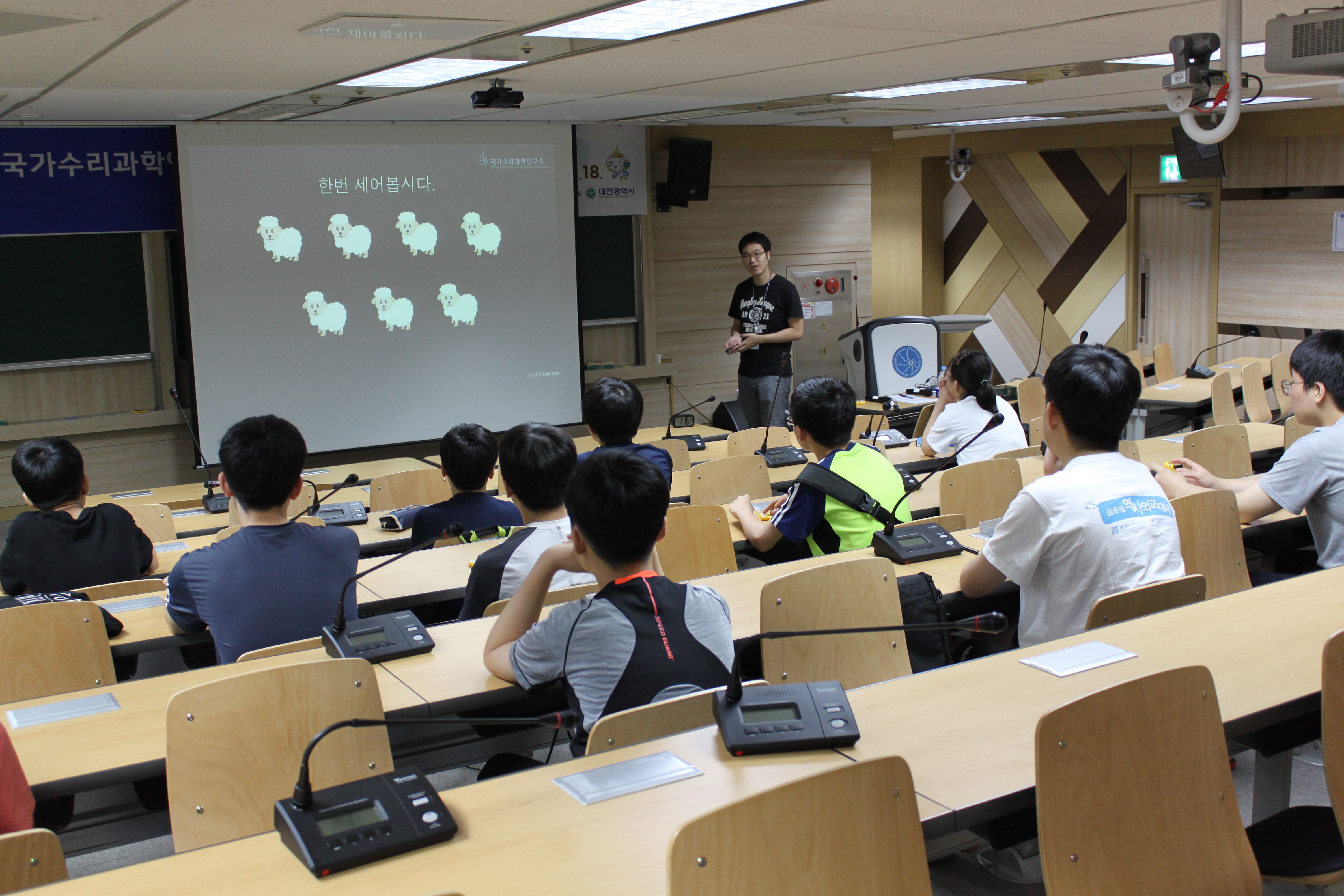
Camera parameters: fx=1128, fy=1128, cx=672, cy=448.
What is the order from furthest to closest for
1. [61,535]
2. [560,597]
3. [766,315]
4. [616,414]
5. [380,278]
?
[380,278]
[766,315]
[616,414]
[61,535]
[560,597]

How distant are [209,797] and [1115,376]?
215cm

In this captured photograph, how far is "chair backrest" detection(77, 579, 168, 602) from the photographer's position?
11.2ft

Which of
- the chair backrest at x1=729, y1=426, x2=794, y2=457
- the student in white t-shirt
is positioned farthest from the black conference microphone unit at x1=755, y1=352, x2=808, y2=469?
the student in white t-shirt

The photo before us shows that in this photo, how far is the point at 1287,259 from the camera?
9.08m

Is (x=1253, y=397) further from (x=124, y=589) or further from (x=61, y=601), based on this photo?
(x=61, y=601)

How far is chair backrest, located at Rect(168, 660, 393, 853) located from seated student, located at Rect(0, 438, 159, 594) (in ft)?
5.71

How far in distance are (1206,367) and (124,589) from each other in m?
8.48

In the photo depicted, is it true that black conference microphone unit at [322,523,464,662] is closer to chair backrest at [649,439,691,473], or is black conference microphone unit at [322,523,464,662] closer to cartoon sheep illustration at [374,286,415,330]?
chair backrest at [649,439,691,473]

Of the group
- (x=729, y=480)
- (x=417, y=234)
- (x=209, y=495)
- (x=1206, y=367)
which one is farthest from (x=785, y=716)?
(x=1206, y=367)

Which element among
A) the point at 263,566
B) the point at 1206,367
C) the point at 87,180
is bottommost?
the point at 263,566

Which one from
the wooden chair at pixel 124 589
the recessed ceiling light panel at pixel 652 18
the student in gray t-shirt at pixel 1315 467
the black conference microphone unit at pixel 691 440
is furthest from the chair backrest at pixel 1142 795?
the black conference microphone unit at pixel 691 440

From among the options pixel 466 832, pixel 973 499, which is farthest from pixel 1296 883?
pixel 973 499

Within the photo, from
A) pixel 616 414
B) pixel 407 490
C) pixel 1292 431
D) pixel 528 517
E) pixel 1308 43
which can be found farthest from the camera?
pixel 1292 431

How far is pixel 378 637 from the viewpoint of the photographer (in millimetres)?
2717
